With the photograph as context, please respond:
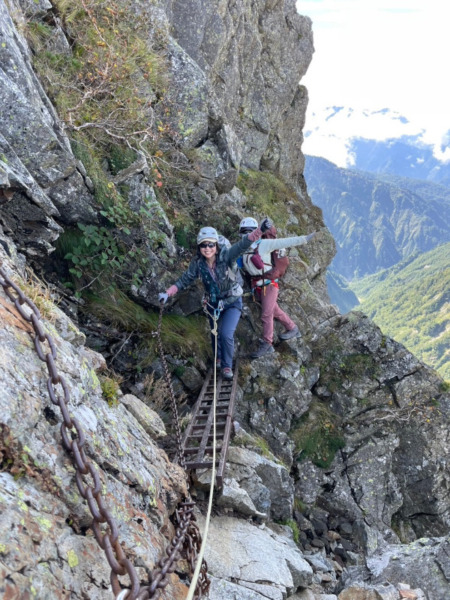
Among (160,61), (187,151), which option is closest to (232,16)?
(160,61)

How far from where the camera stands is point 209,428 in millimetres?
7848

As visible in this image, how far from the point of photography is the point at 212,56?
1611cm

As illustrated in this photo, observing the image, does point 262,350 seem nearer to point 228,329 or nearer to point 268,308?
point 268,308

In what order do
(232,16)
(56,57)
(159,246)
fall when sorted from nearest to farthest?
(56,57)
(159,246)
(232,16)

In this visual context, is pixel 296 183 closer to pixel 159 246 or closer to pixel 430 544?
pixel 159 246

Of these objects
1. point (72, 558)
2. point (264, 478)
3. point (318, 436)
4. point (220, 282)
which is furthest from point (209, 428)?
point (72, 558)

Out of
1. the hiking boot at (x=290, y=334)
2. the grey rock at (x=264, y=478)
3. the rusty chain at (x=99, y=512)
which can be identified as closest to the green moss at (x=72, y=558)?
the rusty chain at (x=99, y=512)

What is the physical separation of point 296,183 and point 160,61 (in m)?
15.2

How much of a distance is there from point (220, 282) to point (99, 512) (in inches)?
262

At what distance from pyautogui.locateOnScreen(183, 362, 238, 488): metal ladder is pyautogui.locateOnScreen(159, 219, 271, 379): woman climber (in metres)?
0.44

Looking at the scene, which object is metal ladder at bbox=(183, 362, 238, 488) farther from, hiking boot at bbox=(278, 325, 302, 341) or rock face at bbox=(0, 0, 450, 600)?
hiking boot at bbox=(278, 325, 302, 341)

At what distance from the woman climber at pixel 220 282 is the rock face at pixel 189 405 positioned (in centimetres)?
72

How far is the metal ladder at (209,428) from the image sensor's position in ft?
22.6

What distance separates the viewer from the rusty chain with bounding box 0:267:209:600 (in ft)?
9.57
